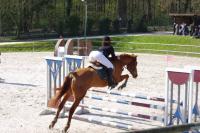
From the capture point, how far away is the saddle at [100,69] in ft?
38.2

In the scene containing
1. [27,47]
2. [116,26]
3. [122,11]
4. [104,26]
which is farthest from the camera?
[122,11]

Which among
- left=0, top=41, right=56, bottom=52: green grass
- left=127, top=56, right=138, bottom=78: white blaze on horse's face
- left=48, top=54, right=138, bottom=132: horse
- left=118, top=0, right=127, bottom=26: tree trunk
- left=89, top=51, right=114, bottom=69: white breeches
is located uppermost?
left=118, top=0, right=127, bottom=26: tree trunk

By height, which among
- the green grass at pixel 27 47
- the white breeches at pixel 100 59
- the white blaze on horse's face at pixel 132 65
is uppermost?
the white breeches at pixel 100 59

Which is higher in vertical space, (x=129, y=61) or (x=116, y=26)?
(x=116, y=26)

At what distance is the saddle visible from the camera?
38.2ft

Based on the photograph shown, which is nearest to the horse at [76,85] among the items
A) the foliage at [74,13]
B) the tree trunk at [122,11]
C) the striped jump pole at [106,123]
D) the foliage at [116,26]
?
the striped jump pole at [106,123]

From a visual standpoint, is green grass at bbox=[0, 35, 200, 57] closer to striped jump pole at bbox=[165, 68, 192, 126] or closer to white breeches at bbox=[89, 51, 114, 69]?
white breeches at bbox=[89, 51, 114, 69]

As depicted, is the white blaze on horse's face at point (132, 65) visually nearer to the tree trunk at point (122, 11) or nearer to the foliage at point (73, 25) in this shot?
the foliage at point (73, 25)

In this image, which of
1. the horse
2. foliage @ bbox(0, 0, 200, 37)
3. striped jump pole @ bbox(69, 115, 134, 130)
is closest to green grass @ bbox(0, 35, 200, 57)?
foliage @ bbox(0, 0, 200, 37)

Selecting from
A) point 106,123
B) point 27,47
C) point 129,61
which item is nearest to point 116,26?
point 27,47

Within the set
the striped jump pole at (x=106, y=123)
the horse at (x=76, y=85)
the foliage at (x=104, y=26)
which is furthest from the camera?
the foliage at (x=104, y=26)

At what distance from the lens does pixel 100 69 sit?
11.7m

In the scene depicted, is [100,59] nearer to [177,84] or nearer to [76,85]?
[76,85]

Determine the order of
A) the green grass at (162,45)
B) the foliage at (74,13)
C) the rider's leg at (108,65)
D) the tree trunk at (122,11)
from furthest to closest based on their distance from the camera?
the tree trunk at (122,11), the foliage at (74,13), the green grass at (162,45), the rider's leg at (108,65)
